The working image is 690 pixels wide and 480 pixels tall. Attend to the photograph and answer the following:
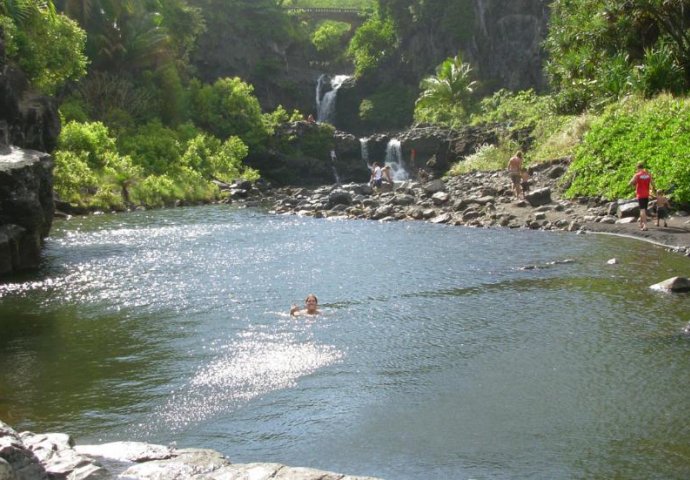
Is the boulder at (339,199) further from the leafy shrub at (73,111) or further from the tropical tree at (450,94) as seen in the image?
the tropical tree at (450,94)

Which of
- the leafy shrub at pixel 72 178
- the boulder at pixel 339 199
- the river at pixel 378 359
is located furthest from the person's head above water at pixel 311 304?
the leafy shrub at pixel 72 178

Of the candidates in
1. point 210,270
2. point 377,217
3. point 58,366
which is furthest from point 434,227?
point 58,366

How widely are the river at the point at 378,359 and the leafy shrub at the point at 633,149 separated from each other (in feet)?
14.3

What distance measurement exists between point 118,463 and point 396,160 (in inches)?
1815

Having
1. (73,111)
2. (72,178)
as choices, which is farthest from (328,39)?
(72,178)

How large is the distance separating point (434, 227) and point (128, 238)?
11677 millimetres

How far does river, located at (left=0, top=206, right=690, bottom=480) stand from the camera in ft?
29.4

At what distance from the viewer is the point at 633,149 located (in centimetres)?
2758

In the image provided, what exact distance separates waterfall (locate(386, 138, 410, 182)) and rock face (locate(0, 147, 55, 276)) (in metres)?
32.5

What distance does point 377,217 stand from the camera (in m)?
32.3

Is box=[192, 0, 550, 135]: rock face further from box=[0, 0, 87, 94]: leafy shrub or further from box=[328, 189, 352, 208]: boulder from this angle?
box=[328, 189, 352, 208]: boulder

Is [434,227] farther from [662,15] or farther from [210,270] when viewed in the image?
[662,15]

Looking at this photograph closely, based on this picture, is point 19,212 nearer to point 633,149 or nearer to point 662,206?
point 662,206

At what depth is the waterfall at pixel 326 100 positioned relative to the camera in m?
68.4
